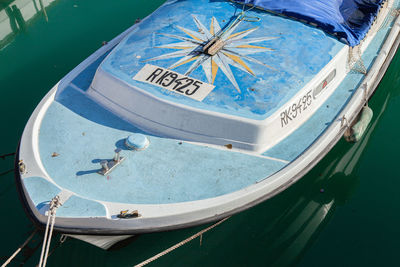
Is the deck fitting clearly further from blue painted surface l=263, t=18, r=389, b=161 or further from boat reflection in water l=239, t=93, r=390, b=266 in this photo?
boat reflection in water l=239, t=93, r=390, b=266

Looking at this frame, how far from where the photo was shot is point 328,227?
898 cm

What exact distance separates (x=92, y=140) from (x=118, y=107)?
0.98 m

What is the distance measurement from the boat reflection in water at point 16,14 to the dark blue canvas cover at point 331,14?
8858mm

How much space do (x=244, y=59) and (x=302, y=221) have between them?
11.8 feet

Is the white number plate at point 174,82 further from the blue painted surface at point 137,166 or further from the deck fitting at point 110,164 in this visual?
the deck fitting at point 110,164

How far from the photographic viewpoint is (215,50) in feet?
29.6

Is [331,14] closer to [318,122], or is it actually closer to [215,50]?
[318,122]

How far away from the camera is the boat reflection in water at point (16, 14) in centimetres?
1505

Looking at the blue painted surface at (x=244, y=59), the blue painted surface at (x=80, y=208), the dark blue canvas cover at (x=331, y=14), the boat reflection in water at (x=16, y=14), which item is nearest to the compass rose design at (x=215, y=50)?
the blue painted surface at (x=244, y=59)

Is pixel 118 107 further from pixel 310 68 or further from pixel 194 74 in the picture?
pixel 310 68

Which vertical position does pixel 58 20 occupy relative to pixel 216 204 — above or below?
above

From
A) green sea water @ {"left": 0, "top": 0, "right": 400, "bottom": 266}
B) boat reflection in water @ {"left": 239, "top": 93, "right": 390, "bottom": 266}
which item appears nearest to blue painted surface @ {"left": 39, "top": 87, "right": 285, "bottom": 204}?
green sea water @ {"left": 0, "top": 0, "right": 400, "bottom": 266}

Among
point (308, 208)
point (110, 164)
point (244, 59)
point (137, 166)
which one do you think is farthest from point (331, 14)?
point (110, 164)

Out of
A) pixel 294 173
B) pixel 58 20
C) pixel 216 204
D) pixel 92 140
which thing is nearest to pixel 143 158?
pixel 92 140
